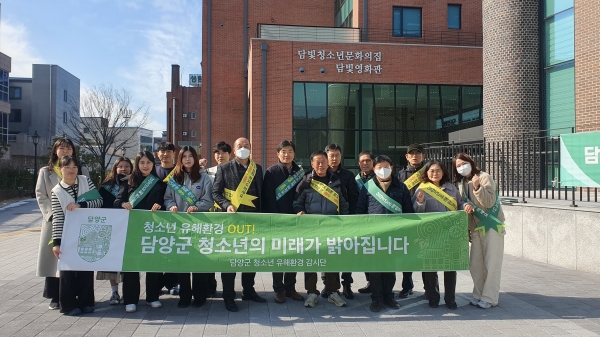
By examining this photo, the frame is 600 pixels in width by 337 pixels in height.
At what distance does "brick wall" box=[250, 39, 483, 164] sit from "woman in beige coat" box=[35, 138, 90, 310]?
16248 mm

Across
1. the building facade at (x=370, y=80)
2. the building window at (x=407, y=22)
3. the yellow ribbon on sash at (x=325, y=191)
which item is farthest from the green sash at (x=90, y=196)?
the building window at (x=407, y=22)

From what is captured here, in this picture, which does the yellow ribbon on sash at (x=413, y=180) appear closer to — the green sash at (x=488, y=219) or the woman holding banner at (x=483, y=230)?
the woman holding banner at (x=483, y=230)

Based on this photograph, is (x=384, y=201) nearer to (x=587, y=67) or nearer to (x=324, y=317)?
(x=324, y=317)

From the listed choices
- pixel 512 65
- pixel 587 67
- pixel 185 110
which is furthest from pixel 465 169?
pixel 185 110

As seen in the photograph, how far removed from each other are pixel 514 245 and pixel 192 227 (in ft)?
23.6

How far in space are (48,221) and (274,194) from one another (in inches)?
112

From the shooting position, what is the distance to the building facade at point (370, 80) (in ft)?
71.9

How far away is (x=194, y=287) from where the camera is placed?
593 cm

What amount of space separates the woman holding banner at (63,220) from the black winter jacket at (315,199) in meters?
2.62

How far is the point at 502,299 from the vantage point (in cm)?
636

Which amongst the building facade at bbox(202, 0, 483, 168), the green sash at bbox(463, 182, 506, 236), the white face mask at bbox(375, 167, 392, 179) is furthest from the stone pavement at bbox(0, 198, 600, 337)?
the building facade at bbox(202, 0, 483, 168)

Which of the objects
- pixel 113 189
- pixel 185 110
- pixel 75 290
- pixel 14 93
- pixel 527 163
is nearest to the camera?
pixel 75 290

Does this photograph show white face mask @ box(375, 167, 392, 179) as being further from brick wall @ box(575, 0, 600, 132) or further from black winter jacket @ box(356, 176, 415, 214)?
brick wall @ box(575, 0, 600, 132)

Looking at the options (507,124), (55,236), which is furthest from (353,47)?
(55,236)
